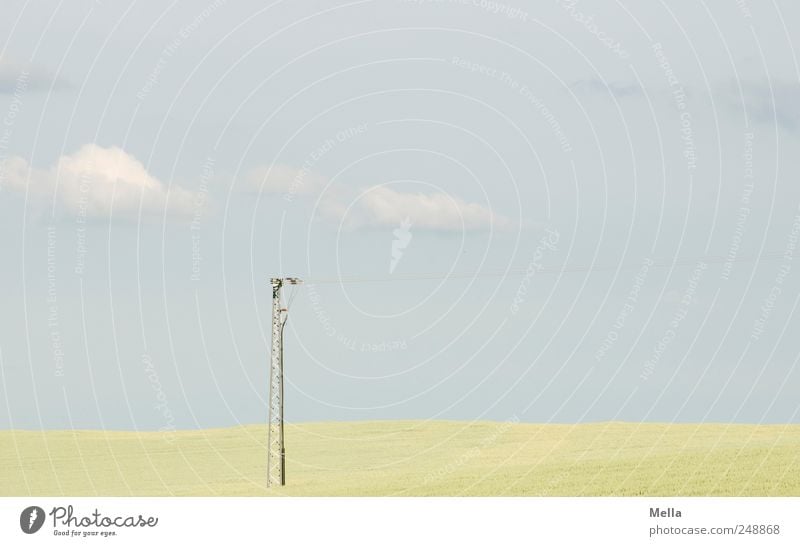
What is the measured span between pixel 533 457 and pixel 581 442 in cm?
754

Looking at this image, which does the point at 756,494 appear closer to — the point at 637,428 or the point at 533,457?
the point at 533,457

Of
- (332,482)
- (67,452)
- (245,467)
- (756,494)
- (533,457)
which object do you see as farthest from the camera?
(67,452)

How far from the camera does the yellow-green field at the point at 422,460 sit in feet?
120
